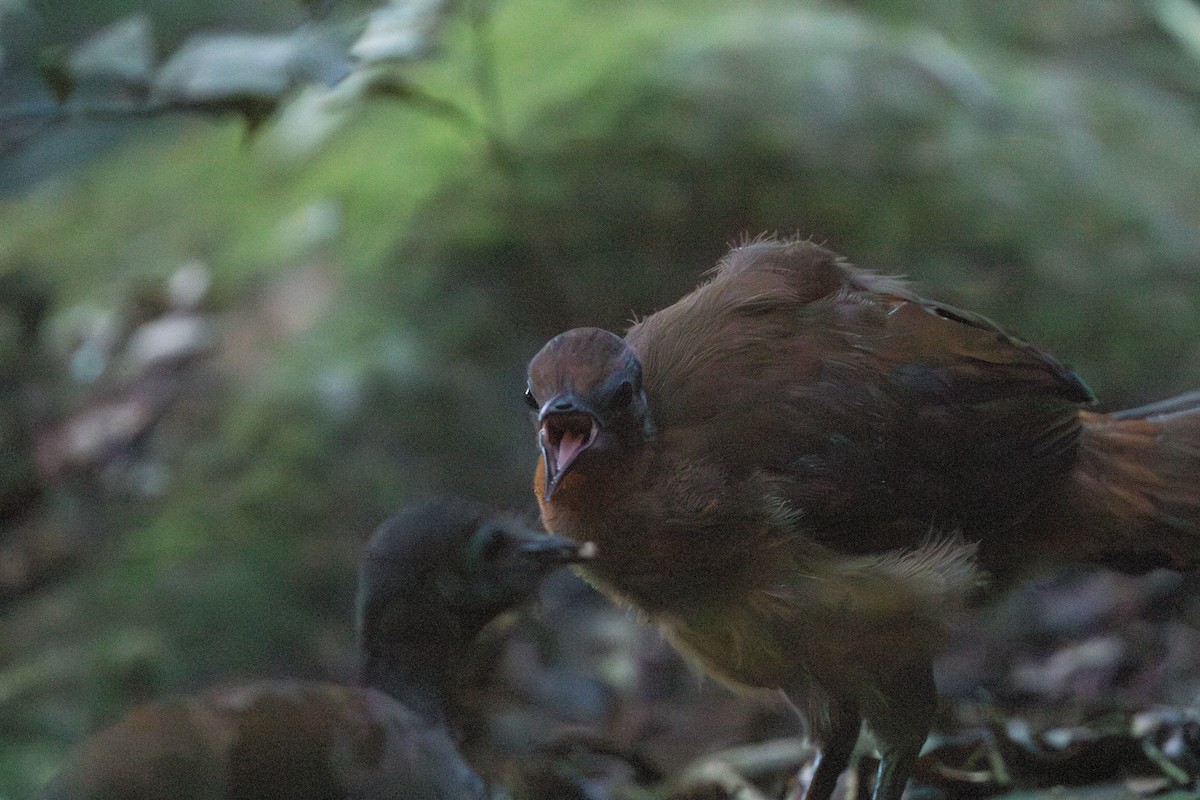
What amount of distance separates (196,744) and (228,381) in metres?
2.85

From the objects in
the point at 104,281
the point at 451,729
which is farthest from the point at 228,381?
the point at 451,729

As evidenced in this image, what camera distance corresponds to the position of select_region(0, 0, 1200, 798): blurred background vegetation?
4242 millimetres

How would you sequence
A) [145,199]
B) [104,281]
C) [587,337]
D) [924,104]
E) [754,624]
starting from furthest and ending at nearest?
[145,199] → [104,281] → [924,104] → [754,624] → [587,337]

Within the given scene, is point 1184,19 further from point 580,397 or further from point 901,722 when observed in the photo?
point 580,397

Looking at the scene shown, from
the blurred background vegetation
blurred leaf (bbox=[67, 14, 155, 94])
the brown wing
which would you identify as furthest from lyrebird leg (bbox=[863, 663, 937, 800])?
blurred leaf (bbox=[67, 14, 155, 94])

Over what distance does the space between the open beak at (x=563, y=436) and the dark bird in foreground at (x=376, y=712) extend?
305 millimetres

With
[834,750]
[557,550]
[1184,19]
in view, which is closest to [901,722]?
[834,750]

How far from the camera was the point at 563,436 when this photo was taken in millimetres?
2186

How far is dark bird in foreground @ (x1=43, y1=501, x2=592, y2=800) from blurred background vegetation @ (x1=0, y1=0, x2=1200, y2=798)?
3.10 feet

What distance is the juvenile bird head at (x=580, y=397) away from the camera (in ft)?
6.97

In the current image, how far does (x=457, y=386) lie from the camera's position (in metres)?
4.50

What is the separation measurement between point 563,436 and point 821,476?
59cm

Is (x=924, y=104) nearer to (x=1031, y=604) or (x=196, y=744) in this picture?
(x=1031, y=604)

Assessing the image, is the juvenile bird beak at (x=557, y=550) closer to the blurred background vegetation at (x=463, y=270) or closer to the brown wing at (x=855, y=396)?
the brown wing at (x=855, y=396)
